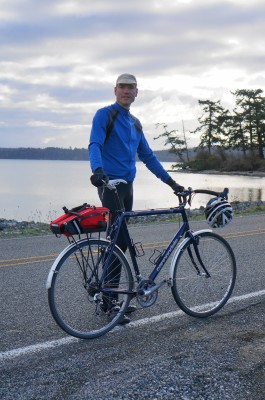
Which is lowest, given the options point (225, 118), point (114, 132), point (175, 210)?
point (175, 210)

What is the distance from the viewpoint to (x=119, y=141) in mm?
4570

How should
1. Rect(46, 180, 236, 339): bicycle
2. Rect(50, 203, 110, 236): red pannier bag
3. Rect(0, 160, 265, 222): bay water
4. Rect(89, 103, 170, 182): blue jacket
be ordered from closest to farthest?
Rect(50, 203, 110, 236): red pannier bag → Rect(46, 180, 236, 339): bicycle → Rect(89, 103, 170, 182): blue jacket → Rect(0, 160, 265, 222): bay water

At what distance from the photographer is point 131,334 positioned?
4.22 metres

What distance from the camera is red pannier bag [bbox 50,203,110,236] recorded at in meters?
3.88

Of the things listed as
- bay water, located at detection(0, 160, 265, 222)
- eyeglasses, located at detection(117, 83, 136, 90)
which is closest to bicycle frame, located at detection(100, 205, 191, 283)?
eyeglasses, located at detection(117, 83, 136, 90)

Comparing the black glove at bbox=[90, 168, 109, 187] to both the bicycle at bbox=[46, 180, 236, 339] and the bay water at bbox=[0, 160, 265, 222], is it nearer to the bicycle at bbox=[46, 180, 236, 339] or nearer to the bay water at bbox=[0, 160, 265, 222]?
the bicycle at bbox=[46, 180, 236, 339]

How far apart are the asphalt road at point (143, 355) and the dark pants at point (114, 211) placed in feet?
1.36

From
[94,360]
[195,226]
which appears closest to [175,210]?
[94,360]

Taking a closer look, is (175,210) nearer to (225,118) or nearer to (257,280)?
(257,280)

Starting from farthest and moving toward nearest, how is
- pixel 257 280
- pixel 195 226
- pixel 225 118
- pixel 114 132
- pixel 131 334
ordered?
pixel 225 118
pixel 195 226
pixel 257 280
pixel 114 132
pixel 131 334

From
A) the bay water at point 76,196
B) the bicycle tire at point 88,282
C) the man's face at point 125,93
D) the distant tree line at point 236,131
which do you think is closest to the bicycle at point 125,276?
the bicycle tire at point 88,282

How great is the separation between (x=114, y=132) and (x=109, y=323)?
178 cm

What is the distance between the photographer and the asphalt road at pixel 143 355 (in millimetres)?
3174

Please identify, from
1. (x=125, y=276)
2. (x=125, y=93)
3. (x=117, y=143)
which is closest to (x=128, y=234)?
(x=125, y=276)
